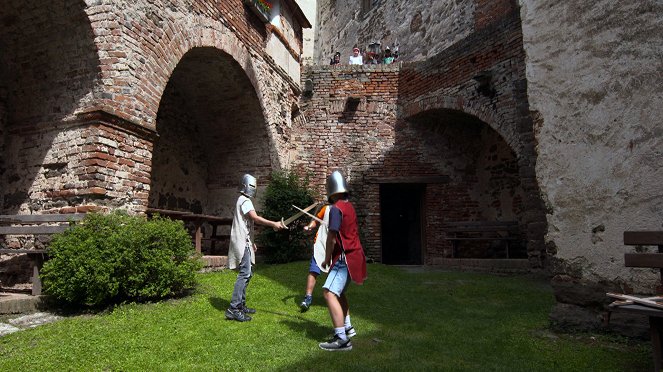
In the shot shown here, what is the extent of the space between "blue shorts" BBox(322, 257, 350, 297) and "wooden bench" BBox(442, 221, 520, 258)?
686 cm

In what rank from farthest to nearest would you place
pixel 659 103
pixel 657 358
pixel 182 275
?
pixel 182 275 < pixel 659 103 < pixel 657 358

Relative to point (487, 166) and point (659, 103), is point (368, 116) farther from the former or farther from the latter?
point (659, 103)

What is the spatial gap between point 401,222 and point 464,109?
4.72 meters

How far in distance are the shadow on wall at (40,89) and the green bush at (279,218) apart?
4240 millimetres

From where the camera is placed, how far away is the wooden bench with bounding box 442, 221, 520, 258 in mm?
9633

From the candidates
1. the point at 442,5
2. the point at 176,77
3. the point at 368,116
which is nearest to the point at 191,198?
the point at 176,77

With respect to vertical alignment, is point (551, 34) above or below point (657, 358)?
above

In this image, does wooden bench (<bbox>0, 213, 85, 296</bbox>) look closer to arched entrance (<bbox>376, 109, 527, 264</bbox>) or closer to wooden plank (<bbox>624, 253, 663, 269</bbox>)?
wooden plank (<bbox>624, 253, 663, 269</bbox>)

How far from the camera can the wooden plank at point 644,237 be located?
295 centimetres

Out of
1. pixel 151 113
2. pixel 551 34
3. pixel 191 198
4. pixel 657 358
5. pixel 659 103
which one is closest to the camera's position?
pixel 657 358

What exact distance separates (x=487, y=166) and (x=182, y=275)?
8717 millimetres

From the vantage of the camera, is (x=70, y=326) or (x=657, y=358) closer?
(x=657, y=358)

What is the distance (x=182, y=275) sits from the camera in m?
4.96

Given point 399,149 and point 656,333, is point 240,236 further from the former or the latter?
point 399,149
